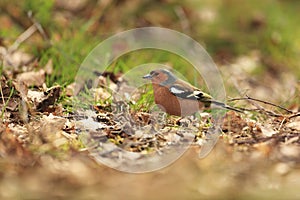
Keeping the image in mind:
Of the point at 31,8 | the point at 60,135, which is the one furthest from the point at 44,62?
the point at 60,135

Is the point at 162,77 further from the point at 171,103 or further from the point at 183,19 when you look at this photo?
the point at 183,19

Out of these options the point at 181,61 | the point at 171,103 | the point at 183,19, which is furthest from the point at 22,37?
the point at 171,103

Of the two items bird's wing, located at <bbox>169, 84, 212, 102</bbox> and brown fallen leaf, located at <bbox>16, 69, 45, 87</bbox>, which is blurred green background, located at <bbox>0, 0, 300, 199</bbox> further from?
bird's wing, located at <bbox>169, 84, 212, 102</bbox>

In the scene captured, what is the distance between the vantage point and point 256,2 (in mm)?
7039

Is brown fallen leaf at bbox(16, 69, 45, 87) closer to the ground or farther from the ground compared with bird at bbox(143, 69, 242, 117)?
closer to the ground

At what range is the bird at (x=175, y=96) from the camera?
10.9ft

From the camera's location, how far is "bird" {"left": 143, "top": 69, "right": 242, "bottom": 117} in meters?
3.31

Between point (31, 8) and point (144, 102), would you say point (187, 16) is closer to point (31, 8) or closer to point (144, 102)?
point (31, 8)

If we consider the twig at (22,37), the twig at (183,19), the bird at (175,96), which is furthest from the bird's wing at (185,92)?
the twig at (183,19)

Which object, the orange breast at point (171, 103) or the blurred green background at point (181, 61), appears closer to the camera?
the blurred green background at point (181, 61)

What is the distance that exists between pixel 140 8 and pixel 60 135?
151 inches

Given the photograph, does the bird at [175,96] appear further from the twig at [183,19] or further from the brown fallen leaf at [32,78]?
the twig at [183,19]

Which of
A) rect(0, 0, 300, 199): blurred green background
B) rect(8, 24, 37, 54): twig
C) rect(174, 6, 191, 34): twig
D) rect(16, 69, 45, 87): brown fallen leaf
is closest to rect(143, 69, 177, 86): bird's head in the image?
rect(0, 0, 300, 199): blurred green background

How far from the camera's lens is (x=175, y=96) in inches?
130
